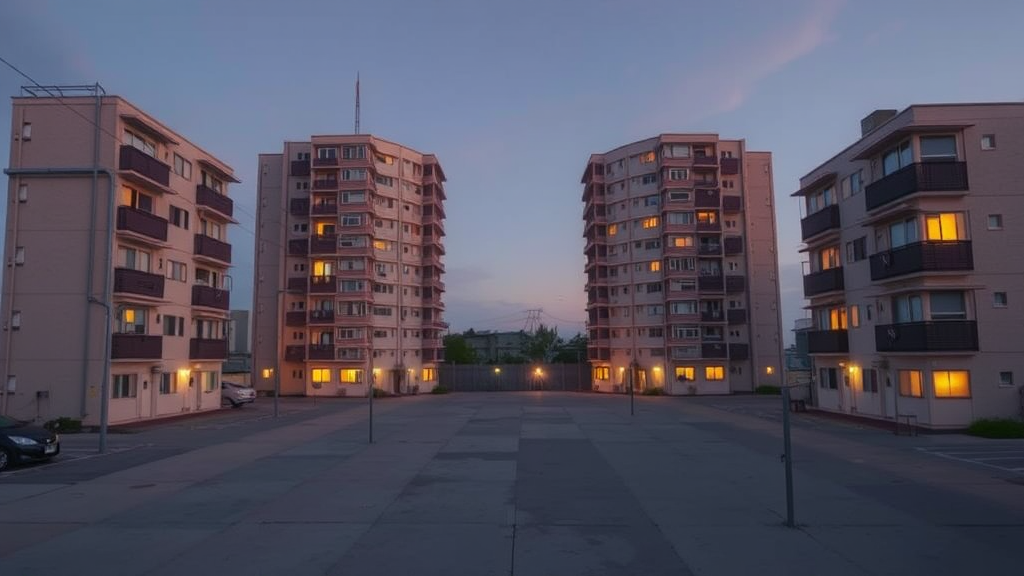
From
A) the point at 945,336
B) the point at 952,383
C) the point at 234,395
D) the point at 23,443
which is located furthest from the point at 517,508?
the point at 234,395

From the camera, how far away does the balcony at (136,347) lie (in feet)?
107

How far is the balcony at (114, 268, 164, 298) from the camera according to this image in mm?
33062

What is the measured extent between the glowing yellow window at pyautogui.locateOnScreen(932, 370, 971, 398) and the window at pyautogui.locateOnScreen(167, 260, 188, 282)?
39013 mm

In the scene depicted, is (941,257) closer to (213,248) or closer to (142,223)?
(142,223)

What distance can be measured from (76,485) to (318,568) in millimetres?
10460

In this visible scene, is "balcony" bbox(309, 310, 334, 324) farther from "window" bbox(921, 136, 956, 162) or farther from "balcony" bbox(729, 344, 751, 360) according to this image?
"window" bbox(921, 136, 956, 162)

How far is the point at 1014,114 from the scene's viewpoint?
28.2 meters

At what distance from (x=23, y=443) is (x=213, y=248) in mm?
25069

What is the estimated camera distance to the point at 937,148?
28594 mm

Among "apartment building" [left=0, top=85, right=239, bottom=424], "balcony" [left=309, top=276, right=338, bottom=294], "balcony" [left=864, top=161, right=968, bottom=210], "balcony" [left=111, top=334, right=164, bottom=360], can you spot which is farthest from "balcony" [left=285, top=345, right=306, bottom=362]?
"balcony" [left=864, top=161, right=968, bottom=210]

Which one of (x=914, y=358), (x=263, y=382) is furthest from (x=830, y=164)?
(x=263, y=382)

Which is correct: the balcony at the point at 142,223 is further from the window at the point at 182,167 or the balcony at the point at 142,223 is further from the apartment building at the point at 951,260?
the apartment building at the point at 951,260

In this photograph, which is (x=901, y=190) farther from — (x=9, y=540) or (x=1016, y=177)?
(x=9, y=540)

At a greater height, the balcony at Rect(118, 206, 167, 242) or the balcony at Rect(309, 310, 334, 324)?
the balcony at Rect(118, 206, 167, 242)
